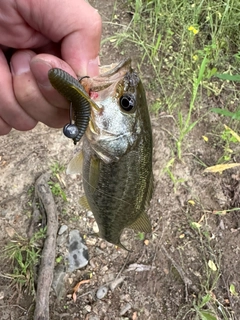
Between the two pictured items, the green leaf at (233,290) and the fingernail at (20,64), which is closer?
the fingernail at (20,64)

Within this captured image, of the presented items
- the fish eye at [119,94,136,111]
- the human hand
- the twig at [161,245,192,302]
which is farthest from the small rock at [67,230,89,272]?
the fish eye at [119,94,136,111]

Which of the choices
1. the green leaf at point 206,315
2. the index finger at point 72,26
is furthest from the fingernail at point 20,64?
the green leaf at point 206,315

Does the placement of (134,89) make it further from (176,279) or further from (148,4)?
(148,4)

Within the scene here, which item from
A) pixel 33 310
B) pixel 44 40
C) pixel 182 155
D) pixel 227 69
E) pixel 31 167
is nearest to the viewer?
pixel 44 40

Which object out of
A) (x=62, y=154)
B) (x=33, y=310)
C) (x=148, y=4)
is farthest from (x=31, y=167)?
(x=148, y=4)

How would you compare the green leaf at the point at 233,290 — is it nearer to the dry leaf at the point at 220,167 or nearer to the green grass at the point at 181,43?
the dry leaf at the point at 220,167

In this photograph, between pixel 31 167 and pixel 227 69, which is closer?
pixel 31 167

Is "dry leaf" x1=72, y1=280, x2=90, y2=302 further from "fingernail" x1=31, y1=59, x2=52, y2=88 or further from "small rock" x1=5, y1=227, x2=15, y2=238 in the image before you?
"fingernail" x1=31, y1=59, x2=52, y2=88
